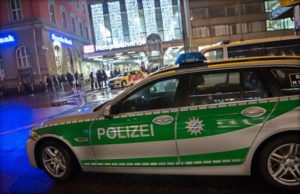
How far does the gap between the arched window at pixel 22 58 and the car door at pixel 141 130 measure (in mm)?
37620

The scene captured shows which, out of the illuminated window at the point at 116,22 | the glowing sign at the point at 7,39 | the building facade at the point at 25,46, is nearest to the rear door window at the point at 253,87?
the building facade at the point at 25,46

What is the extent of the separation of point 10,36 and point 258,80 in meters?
39.8

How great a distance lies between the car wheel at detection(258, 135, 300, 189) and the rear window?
529mm

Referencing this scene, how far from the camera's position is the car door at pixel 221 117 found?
4.27 metres

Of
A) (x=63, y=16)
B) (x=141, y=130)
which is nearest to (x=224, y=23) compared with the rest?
(x=63, y=16)

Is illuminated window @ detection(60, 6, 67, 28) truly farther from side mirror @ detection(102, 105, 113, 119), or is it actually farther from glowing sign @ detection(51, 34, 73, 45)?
side mirror @ detection(102, 105, 113, 119)

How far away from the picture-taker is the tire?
5.27 meters

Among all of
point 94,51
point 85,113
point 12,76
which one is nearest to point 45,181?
point 85,113

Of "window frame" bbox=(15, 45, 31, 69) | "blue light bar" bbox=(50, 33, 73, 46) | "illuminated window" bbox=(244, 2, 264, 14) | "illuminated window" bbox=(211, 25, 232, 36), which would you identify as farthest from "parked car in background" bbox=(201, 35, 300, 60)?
"illuminated window" bbox=(244, 2, 264, 14)

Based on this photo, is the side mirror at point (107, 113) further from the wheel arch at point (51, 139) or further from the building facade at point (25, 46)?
the building facade at point (25, 46)

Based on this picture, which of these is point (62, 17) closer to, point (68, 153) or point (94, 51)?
point (94, 51)

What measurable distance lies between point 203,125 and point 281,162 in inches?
38.8

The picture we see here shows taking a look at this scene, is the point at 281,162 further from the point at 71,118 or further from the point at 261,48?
the point at 261,48

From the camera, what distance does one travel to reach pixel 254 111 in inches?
167
